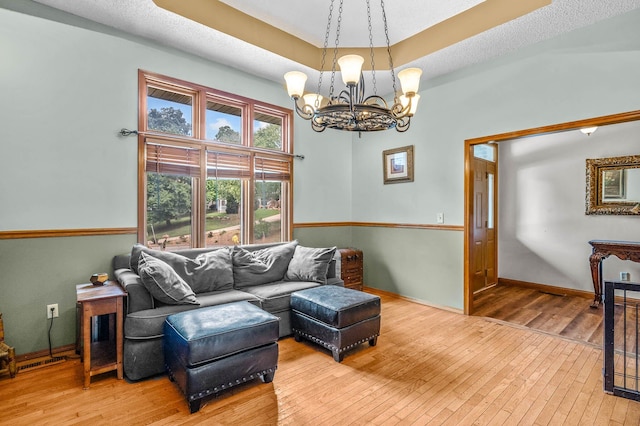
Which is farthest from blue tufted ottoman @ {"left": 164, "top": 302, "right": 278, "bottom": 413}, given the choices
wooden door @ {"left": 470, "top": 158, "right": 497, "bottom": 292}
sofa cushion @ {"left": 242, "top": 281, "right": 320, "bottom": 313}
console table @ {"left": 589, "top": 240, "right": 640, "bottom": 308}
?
console table @ {"left": 589, "top": 240, "right": 640, "bottom": 308}

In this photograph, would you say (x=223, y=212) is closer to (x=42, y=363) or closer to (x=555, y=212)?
(x=42, y=363)

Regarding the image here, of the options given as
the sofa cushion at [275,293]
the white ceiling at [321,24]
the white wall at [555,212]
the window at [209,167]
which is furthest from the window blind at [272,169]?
the white wall at [555,212]

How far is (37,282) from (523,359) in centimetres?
423

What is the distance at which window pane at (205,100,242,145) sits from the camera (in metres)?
3.78

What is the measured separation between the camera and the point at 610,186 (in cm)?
443

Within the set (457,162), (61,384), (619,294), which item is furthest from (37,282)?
(619,294)

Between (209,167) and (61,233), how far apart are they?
1528 mm

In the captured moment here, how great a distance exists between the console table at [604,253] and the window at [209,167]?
157 inches

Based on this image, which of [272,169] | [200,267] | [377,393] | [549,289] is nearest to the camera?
[377,393]

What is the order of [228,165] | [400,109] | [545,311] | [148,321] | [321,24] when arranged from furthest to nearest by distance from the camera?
[545,311], [228,165], [321,24], [400,109], [148,321]

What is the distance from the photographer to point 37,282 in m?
2.69

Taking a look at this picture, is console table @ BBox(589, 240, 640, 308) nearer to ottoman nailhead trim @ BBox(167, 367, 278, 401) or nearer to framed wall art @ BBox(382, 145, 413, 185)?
framed wall art @ BBox(382, 145, 413, 185)

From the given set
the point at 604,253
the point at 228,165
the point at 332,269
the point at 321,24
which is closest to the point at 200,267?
the point at 228,165

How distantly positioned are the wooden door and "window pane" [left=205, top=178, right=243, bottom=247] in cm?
325
